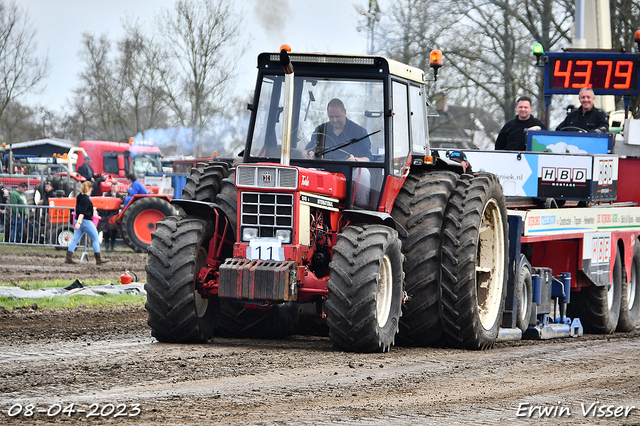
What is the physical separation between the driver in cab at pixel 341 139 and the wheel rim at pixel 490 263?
72.7 inches

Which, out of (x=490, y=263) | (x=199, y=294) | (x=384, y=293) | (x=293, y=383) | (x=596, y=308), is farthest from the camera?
(x=596, y=308)

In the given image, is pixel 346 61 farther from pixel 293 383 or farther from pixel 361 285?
pixel 293 383

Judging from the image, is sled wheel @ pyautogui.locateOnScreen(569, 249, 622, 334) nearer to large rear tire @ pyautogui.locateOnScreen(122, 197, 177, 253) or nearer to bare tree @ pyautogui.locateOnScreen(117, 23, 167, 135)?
large rear tire @ pyautogui.locateOnScreen(122, 197, 177, 253)

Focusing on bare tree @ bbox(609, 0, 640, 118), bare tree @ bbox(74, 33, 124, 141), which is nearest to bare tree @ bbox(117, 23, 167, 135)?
bare tree @ bbox(74, 33, 124, 141)

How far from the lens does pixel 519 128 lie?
12.8 meters

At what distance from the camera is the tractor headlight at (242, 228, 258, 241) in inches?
307

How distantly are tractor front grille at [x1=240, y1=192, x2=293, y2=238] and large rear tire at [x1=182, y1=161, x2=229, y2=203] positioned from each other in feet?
2.88

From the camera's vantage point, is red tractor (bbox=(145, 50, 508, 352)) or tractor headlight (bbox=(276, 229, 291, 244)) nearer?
red tractor (bbox=(145, 50, 508, 352))

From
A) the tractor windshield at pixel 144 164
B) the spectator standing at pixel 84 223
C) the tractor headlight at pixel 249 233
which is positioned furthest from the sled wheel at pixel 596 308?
the tractor windshield at pixel 144 164

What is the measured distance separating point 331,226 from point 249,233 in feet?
2.63

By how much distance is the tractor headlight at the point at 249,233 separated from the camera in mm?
7789

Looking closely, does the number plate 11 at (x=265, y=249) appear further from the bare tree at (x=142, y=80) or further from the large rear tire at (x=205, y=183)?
the bare tree at (x=142, y=80)

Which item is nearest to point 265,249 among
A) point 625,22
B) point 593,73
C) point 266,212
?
point 266,212

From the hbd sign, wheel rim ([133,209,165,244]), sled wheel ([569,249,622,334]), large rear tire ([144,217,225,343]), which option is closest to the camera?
large rear tire ([144,217,225,343])
